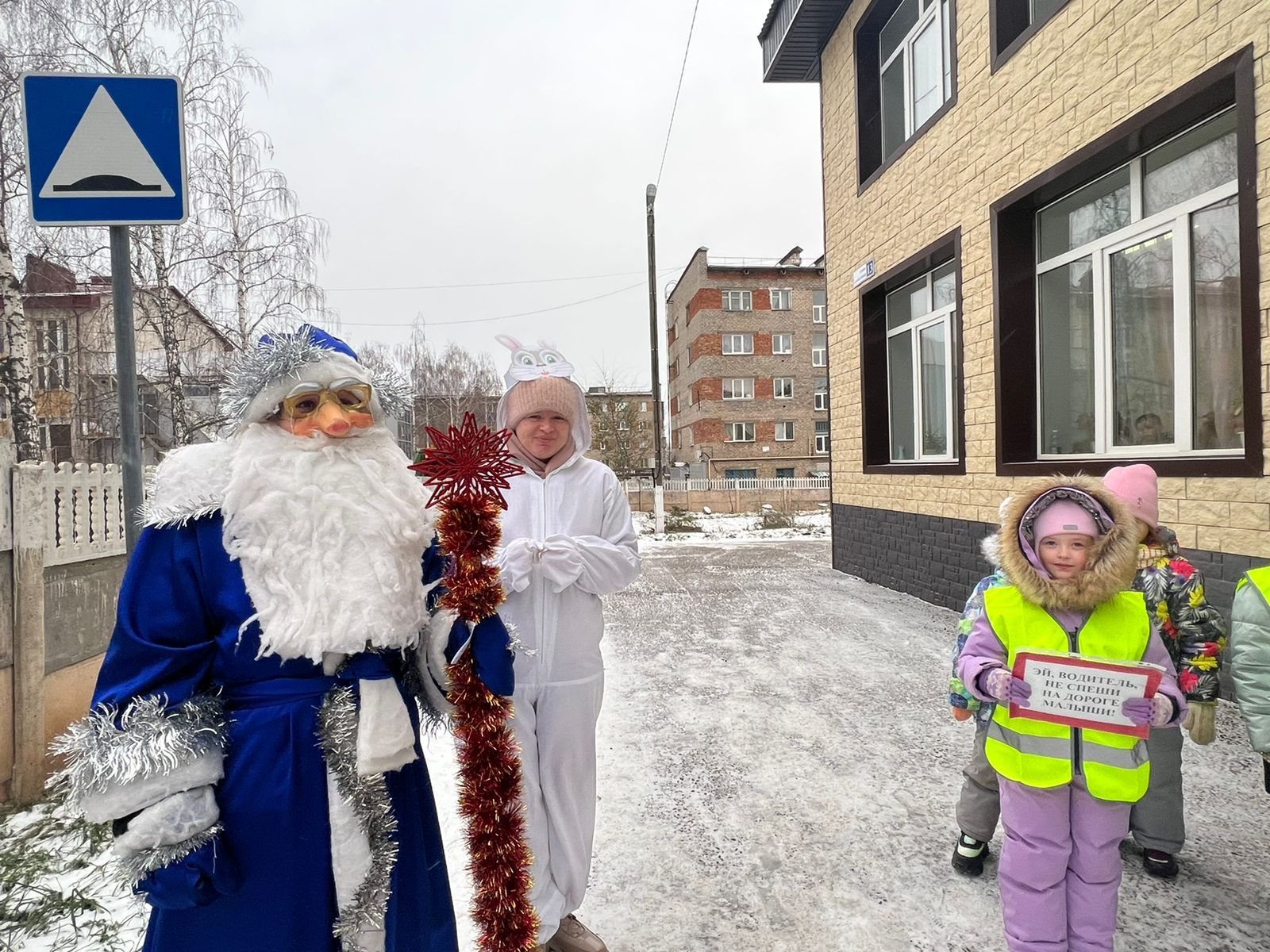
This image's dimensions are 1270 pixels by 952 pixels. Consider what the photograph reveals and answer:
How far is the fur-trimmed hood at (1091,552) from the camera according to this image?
201 cm

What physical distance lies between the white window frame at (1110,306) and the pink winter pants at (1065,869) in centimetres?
322

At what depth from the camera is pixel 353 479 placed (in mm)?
1587

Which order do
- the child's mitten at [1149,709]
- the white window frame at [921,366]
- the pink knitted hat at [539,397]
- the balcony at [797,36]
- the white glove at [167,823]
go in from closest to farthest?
1. the white glove at [167,823]
2. the child's mitten at [1149,709]
3. the pink knitted hat at [539,397]
4. the white window frame at [921,366]
5. the balcony at [797,36]

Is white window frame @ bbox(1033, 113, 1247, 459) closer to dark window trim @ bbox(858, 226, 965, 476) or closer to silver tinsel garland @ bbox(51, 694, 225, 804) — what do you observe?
dark window trim @ bbox(858, 226, 965, 476)

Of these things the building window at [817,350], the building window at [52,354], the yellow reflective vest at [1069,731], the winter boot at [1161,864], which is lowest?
the winter boot at [1161,864]

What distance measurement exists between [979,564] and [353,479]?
5956mm

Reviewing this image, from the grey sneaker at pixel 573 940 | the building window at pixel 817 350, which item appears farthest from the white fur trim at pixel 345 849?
the building window at pixel 817 350

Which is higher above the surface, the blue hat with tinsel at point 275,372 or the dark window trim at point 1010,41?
the dark window trim at point 1010,41

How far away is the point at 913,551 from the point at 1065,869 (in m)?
5.70

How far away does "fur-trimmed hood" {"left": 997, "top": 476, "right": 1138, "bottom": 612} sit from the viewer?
201 cm

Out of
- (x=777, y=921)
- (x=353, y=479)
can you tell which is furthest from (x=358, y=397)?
(x=777, y=921)

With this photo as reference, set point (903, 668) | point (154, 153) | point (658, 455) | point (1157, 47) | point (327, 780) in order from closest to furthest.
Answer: point (327, 780)
point (154, 153)
point (1157, 47)
point (903, 668)
point (658, 455)

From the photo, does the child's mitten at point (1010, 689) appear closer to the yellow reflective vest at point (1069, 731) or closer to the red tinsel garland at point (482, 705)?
the yellow reflective vest at point (1069, 731)

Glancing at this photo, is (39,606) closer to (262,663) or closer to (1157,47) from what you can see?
(262,663)
